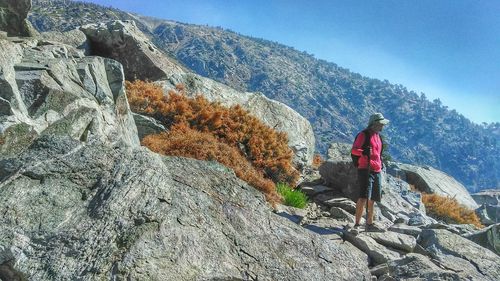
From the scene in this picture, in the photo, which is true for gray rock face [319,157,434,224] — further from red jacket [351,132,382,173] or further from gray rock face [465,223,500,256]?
red jacket [351,132,382,173]

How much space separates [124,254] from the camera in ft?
19.6

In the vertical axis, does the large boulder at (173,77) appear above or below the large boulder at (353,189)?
below

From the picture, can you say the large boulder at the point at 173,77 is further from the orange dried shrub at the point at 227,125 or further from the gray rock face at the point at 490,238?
the gray rock face at the point at 490,238

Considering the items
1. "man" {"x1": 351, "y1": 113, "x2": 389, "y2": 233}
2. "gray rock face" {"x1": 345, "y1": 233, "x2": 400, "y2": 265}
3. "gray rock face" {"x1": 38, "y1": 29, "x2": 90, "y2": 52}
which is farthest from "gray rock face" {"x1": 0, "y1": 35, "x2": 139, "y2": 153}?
"man" {"x1": 351, "y1": 113, "x2": 389, "y2": 233}

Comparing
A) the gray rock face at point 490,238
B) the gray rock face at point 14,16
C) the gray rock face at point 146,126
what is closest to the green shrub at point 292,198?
the gray rock face at point 146,126

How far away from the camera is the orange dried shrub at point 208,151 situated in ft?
47.3

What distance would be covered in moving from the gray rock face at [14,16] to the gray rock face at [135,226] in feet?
33.3

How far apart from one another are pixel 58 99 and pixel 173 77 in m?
10.8

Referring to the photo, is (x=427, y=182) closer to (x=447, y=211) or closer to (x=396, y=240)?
(x=447, y=211)

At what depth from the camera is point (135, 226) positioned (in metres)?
6.41

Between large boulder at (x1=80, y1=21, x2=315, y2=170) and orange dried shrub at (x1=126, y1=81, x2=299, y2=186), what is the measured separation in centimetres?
219

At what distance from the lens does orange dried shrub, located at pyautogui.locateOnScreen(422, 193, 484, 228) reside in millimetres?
22688

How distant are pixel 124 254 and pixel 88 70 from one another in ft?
Answer: 29.2

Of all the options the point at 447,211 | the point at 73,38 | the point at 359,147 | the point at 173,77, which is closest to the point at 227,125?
the point at 173,77
